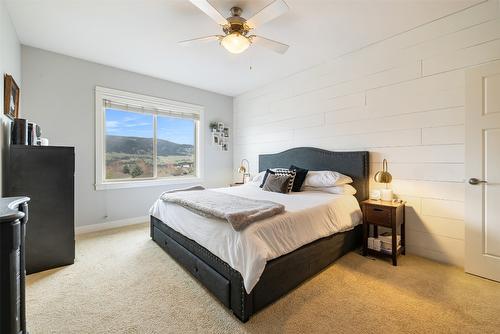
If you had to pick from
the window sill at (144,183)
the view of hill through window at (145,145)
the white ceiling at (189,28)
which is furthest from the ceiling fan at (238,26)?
the window sill at (144,183)

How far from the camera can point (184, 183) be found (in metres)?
4.57

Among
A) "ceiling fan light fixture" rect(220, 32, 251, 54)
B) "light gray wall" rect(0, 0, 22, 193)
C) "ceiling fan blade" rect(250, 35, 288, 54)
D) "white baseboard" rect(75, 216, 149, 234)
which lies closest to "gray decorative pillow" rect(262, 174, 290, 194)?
"ceiling fan blade" rect(250, 35, 288, 54)

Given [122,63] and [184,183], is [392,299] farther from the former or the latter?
[122,63]

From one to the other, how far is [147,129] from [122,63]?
1.15 meters

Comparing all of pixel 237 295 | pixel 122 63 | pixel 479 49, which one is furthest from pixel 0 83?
pixel 479 49

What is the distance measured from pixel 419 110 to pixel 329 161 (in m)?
1.23

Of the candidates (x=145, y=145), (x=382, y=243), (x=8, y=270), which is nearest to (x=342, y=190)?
(x=382, y=243)

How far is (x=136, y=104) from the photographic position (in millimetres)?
3951

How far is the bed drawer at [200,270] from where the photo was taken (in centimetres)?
173

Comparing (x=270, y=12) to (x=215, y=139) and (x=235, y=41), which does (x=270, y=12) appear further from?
(x=215, y=139)

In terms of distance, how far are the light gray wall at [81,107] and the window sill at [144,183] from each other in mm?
75

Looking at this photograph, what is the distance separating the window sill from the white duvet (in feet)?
4.91

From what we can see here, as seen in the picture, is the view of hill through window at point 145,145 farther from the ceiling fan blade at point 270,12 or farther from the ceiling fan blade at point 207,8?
the ceiling fan blade at point 270,12

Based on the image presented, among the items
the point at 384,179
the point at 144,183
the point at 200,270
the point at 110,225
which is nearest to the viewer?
the point at 200,270
